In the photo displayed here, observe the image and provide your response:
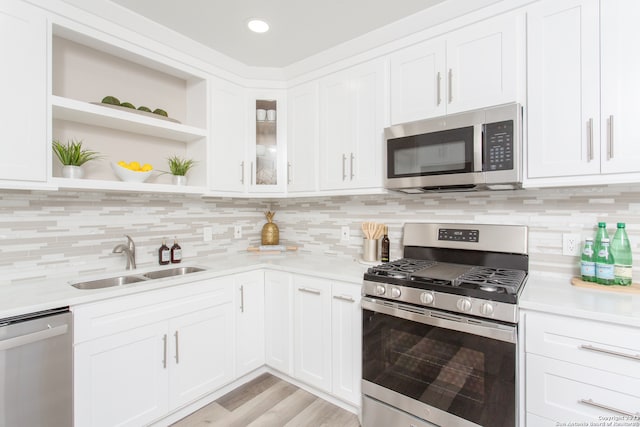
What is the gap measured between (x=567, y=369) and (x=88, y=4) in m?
2.89

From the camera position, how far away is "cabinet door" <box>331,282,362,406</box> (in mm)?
1888

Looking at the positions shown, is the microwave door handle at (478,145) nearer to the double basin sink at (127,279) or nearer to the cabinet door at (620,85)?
the cabinet door at (620,85)

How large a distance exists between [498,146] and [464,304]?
2.69 feet

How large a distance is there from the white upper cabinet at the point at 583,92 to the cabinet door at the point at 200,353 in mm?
2006

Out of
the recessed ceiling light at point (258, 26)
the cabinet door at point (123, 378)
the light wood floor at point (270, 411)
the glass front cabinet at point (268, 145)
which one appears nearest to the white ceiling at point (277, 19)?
the recessed ceiling light at point (258, 26)

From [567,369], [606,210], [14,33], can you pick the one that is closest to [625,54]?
[606,210]

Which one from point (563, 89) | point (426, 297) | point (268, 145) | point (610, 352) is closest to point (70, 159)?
point (268, 145)

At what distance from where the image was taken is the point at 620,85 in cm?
137

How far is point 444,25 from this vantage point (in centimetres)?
181

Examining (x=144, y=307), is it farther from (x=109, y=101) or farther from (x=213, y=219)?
(x=109, y=101)

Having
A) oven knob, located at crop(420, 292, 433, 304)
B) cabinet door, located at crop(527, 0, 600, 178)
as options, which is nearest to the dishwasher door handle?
oven knob, located at crop(420, 292, 433, 304)

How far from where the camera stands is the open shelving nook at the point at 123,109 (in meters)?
1.83

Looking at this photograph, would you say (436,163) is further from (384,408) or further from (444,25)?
(384,408)

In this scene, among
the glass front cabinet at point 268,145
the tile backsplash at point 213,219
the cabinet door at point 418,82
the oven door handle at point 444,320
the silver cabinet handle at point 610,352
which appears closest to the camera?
the silver cabinet handle at point 610,352
